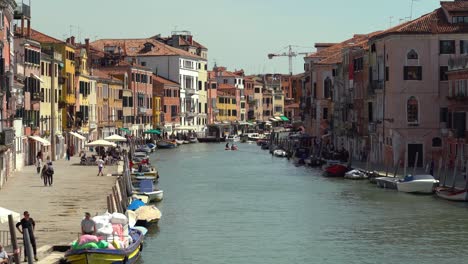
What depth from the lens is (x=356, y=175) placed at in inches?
2184

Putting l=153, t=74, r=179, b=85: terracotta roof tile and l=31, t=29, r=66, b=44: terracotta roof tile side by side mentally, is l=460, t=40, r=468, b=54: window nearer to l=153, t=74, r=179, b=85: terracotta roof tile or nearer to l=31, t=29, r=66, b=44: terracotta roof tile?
l=31, t=29, r=66, b=44: terracotta roof tile

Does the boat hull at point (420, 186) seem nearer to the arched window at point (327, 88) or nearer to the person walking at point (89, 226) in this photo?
the person walking at point (89, 226)

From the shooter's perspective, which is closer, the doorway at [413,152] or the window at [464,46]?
the window at [464,46]

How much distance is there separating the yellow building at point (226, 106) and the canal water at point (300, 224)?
3416 inches

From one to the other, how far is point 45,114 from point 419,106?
21.4 meters

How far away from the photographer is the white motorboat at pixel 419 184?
4522 centimetres

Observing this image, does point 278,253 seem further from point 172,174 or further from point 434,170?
point 172,174

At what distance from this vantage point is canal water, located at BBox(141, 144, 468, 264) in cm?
2992

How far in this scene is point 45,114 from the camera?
63.0 meters

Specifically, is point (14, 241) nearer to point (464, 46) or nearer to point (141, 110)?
point (464, 46)

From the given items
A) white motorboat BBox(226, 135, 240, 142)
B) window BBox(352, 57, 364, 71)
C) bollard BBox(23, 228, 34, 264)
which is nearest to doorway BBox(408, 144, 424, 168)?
window BBox(352, 57, 364, 71)

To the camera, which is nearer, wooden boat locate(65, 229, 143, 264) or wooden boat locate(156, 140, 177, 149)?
wooden boat locate(65, 229, 143, 264)

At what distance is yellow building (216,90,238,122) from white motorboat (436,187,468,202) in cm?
9879

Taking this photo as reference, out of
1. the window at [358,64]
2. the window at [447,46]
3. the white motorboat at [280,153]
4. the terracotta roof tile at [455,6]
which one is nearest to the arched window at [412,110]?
the window at [447,46]
